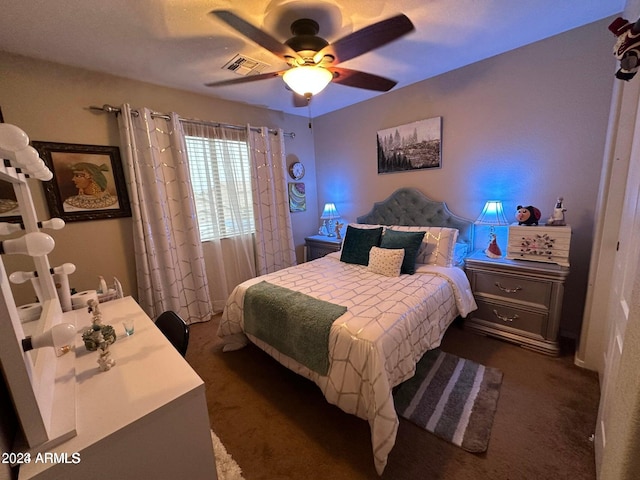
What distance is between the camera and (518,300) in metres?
2.19

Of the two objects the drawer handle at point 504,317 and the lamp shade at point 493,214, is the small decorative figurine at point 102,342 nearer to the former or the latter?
the drawer handle at point 504,317

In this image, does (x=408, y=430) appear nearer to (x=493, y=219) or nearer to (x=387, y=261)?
(x=387, y=261)

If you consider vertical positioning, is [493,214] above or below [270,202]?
below

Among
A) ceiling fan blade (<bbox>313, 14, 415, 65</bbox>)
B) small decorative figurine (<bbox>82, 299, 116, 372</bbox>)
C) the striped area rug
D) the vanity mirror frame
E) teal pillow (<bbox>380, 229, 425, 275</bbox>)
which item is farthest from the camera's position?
teal pillow (<bbox>380, 229, 425, 275</bbox>)

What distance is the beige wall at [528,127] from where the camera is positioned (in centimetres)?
204

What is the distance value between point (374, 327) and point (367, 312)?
0.18 metres

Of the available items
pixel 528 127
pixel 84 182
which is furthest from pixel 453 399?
pixel 84 182

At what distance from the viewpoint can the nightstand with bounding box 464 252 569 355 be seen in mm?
2035

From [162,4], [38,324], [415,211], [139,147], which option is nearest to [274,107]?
[139,147]

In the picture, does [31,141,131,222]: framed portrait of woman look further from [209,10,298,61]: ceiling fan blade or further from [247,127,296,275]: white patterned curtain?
[209,10,298,61]: ceiling fan blade

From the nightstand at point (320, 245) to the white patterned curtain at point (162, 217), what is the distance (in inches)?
61.3

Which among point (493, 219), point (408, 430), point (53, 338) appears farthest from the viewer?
point (493, 219)

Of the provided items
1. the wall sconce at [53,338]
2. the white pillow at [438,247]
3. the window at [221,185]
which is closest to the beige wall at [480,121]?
the window at [221,185]

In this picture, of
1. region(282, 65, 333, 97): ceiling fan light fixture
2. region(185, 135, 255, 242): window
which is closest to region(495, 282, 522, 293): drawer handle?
region(282, 65, 333, 97): ceiling fan light fixture
